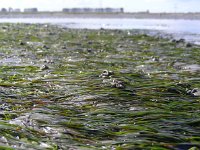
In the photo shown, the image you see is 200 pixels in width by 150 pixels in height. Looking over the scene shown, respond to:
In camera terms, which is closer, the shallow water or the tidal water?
the shallow water

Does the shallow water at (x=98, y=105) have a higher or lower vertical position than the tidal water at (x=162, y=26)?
higher

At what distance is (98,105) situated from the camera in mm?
5453

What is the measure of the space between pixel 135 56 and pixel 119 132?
21.7ft

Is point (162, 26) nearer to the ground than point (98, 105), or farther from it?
nearer to the ground

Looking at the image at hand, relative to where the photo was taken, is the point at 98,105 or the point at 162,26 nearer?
the point at 98,105

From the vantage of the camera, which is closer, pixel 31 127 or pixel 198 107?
pixel 31 127

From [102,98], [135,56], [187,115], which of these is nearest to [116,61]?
[135,56]

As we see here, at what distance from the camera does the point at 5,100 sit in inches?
220

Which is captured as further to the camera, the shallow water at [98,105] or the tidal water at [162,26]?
the tidal water at [162,26]

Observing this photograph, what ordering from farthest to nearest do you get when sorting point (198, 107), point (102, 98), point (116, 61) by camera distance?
point (116, 61) → point (102, 98) → point (198, 107)

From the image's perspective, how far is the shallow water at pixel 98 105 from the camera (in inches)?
164

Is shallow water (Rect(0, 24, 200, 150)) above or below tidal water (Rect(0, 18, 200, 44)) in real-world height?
above

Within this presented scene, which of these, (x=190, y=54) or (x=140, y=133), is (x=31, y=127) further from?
(x=190, y=54)

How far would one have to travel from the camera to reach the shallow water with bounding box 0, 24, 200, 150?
4.16 meters
